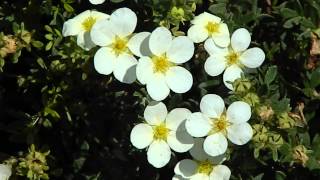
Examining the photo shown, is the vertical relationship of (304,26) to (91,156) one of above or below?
above

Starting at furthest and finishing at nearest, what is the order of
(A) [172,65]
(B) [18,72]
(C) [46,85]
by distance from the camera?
1. (B) [18,72]
2. (C) [46,85]
3. (A) [172,65]

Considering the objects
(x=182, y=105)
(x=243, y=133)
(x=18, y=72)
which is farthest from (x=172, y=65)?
(x=18, y=72)

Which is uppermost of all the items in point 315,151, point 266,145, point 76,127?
point 266,145

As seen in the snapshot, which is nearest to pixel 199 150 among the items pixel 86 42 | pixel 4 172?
pixel 86 42

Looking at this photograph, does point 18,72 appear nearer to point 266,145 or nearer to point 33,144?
point 33,144

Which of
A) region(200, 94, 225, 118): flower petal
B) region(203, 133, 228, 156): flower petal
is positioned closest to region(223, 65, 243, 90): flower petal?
region(200, 94, 225, 118): flower petal

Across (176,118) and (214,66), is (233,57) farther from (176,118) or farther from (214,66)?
(176,118)
